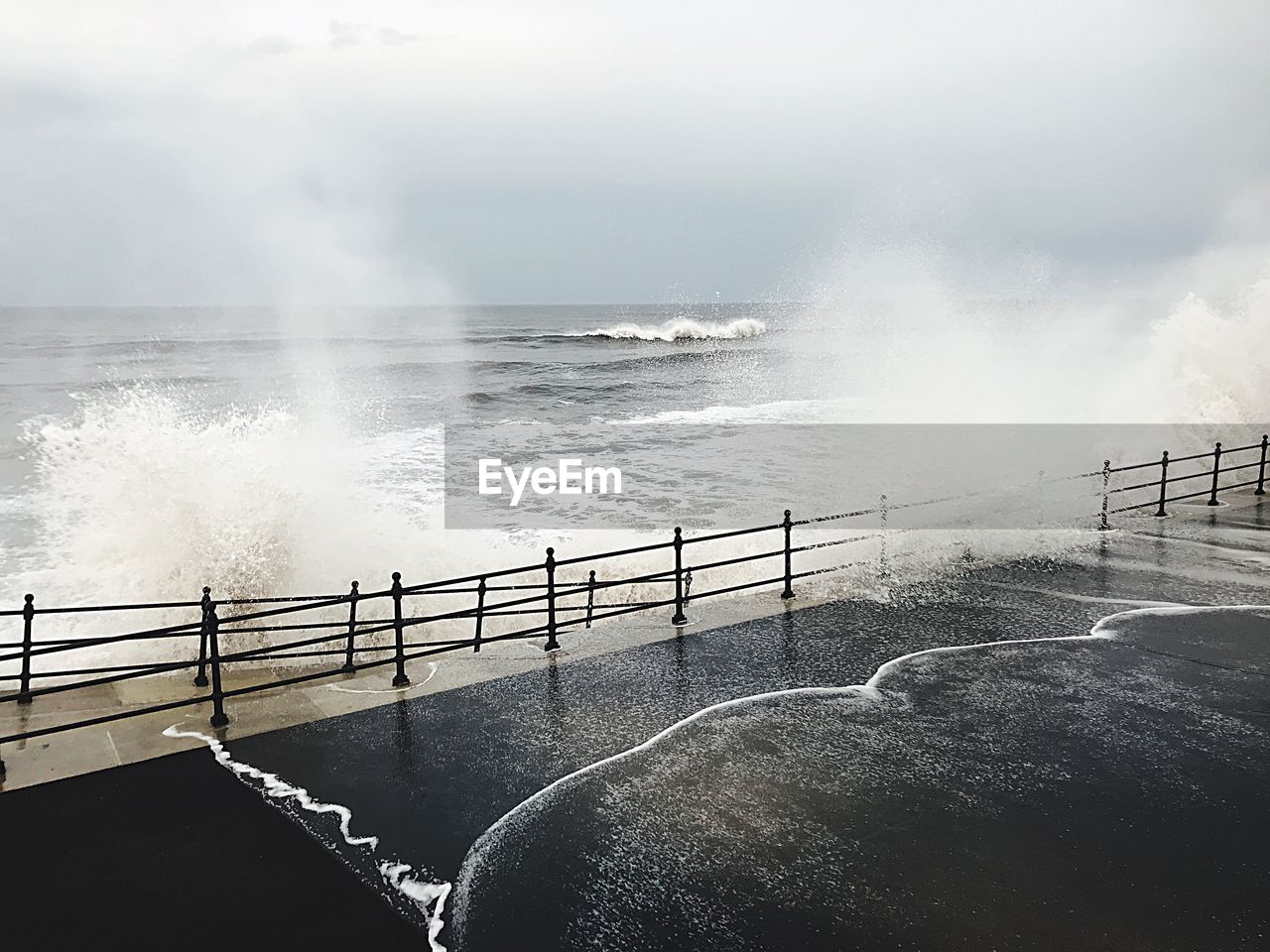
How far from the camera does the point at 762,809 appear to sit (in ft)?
17.4

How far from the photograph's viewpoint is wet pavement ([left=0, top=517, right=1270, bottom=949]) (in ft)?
14.0

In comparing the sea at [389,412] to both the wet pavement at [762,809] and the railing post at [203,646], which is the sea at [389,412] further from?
the wet pavement at [762,809]

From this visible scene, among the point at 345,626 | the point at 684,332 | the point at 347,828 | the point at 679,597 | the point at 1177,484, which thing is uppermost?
the point at 684,332

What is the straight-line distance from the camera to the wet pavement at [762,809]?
427cm

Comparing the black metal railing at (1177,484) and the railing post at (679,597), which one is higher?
the black metal railing at (1177,484)

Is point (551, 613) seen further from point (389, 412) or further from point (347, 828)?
point (389, 412)

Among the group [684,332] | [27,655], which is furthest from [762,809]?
[684,332]

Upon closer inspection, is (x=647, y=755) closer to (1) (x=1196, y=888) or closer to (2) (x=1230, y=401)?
(1) (x=1196, y=888)

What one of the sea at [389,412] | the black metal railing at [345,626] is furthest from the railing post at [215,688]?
the sea at [389,412]

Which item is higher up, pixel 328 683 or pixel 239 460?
pixel 239 460

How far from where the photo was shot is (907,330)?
63.1 metres

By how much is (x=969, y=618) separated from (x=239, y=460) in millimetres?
11331

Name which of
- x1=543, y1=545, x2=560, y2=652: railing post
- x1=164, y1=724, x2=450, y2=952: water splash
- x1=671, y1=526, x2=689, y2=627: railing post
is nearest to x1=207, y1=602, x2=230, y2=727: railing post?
x1=164, y1=724, x2=450, y2=952: water splash

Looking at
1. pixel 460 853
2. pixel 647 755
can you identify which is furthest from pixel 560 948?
pixel 647 755
